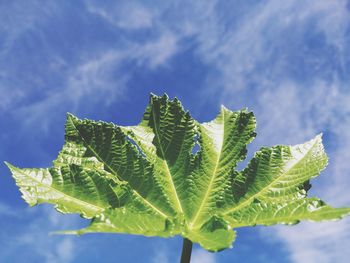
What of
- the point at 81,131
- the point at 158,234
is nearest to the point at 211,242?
the point at 158,234

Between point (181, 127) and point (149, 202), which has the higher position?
point (181, 127)

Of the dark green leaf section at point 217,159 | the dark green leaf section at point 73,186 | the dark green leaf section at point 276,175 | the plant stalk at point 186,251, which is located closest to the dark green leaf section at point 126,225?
the plant stalk at point 186,251

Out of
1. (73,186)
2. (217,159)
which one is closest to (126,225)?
(73,186)

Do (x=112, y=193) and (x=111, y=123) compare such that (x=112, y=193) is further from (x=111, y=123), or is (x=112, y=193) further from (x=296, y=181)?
(x=296, y=181)

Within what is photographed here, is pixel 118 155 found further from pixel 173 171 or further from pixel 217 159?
pixel 217 159

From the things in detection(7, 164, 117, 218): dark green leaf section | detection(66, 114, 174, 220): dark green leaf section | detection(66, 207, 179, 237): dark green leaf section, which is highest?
detection(66, 114, 174, 220): dark green leaf section

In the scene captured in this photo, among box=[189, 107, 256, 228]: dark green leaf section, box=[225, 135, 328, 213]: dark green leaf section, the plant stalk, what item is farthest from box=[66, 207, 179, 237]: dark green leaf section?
box=[225, 135, 328, 213]: dark green leaf section

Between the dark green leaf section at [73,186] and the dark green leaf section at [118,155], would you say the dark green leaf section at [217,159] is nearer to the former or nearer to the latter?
the dark green leaf section at [118,155]

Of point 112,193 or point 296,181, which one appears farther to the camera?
point 296,181

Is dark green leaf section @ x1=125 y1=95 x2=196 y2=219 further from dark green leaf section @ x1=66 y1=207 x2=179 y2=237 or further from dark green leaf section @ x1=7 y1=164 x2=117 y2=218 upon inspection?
dark green leaf section @ x1=66 y1=207 x2=179 y2=237
